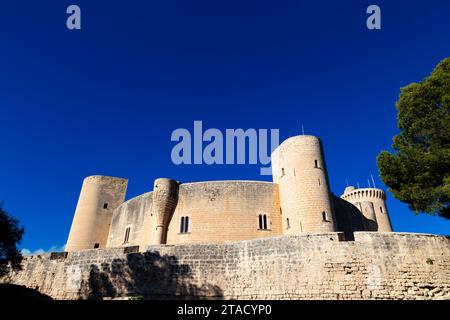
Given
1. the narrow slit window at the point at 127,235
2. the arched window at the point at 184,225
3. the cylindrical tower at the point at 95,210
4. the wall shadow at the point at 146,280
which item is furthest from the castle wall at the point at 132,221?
the wall shadow at the point at 146,280

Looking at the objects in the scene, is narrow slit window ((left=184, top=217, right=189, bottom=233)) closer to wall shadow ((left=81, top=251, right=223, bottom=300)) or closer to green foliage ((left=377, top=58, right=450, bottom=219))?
wall shadow ((left=81, top=251, right=223, bottom=300))

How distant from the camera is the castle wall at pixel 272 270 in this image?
12.9m

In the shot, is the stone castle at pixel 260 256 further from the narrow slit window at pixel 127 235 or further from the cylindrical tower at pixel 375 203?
the cylindrical tower at pixel 375 203

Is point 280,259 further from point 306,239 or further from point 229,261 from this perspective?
point 229,261

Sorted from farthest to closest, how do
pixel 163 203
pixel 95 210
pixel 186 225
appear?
1. pixel 95 210
2. pixel 163 203
3. pixel 186 225

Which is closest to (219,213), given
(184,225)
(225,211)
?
(225,211)

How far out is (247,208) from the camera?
24906 millimetres

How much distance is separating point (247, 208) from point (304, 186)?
531 centimetres

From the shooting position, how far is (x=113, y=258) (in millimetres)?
16203

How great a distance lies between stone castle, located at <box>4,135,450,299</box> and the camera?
13.1 m

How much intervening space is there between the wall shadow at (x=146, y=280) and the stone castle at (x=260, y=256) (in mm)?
50

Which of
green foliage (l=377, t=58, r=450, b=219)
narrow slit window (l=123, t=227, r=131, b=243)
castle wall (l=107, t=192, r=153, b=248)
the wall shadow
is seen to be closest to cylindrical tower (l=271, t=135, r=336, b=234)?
green foliage (l=377, t=58, r=450, b=219)

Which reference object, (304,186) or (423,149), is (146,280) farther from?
(423,149)
